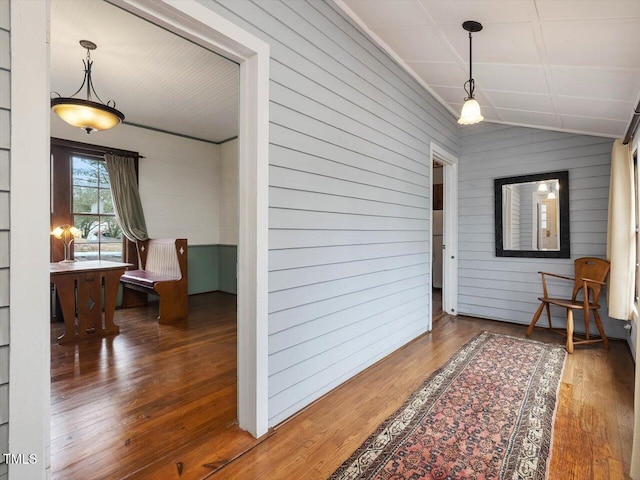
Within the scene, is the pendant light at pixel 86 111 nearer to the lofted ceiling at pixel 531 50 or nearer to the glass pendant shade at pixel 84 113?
the glass pendant shade at pixel 84 113

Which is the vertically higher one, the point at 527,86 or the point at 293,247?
the point at 527,86

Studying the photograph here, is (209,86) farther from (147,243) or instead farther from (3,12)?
(3,12)

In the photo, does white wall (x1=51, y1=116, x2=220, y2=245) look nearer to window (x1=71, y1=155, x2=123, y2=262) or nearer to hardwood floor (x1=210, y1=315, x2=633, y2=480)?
window (x1=71, y1=155, x2=123, y2=262)

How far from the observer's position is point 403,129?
3504mm

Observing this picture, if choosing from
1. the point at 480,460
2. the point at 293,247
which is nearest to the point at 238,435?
the point at 293,247

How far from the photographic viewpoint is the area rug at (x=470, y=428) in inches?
66.5

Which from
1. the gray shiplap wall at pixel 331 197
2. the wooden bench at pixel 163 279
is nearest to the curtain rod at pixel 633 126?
the gray shiplap wall at pixel 331 197

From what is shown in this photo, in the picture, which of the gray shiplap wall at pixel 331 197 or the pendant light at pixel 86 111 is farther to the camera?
the pendant light at pixel 86 111

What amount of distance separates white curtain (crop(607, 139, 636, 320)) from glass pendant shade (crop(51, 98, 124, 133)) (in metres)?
4.99

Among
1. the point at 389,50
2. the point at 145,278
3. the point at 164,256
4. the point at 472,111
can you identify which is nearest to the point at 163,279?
the point at 145,278

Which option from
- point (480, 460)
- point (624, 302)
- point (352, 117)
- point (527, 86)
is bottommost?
point (480, 460)

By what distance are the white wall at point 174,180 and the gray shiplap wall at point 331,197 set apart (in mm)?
4214

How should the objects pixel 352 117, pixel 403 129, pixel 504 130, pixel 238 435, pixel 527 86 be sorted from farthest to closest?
pixel 504 130 → pixel 403 129 → pixel 527 86 → pixel 352 117 → pixel 238 435

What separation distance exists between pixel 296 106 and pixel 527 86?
2.25 m
